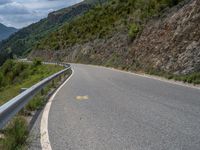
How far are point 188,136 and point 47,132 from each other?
2.82 m

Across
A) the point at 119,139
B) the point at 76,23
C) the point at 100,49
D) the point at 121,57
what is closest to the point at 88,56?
the point at 100,49

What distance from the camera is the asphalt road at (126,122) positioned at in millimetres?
7527

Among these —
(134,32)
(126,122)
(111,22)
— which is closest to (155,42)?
(134,32)

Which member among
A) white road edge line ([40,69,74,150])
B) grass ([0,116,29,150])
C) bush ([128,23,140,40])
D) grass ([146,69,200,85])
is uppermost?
bush ([128,23,140,40])

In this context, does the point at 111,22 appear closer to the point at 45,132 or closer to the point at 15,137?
the point at 45,132

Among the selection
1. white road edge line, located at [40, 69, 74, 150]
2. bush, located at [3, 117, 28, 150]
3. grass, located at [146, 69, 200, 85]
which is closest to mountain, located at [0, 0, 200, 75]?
grass, located at [146, 69, 200, 85]

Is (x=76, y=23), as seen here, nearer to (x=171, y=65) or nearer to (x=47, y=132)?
(x=171, y=65)

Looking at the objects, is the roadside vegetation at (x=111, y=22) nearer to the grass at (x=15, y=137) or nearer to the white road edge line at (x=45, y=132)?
the white road edge line at (x=45, y=132)

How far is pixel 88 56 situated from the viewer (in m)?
68.2

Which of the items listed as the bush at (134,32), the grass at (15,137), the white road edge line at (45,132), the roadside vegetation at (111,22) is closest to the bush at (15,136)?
the grass at (15,137)

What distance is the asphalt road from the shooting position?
7.53 m

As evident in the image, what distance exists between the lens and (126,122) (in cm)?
968

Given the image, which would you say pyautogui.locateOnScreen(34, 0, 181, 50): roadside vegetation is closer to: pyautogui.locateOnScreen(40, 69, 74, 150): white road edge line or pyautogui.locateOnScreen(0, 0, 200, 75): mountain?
pyautogui.locateOnScreen(0, 0, 200, 75): mountain

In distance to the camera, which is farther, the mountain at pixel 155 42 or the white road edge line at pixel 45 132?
the mountain at pixel 155 42
